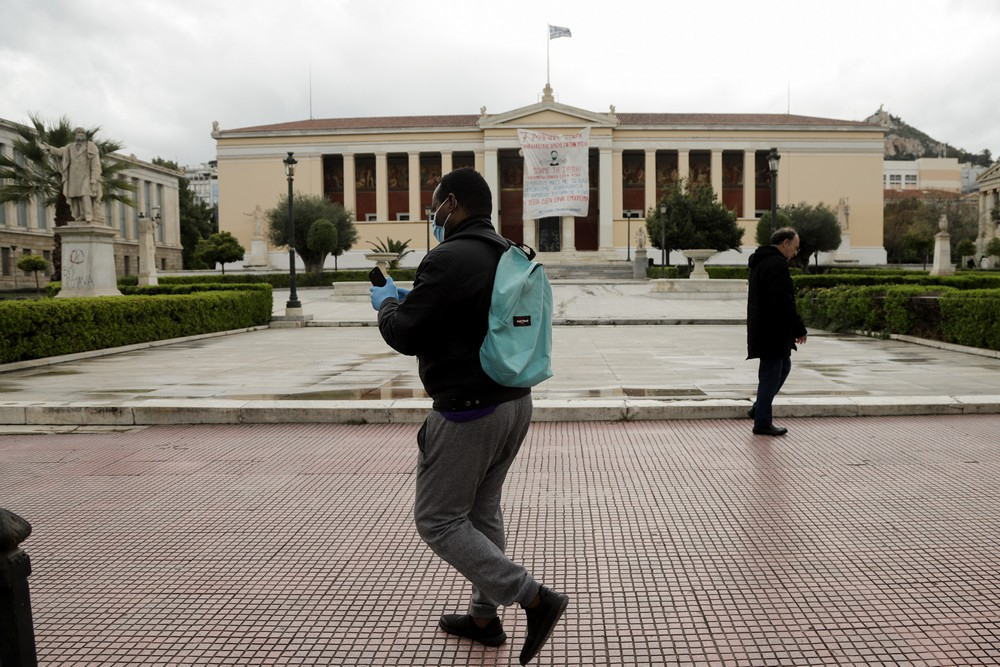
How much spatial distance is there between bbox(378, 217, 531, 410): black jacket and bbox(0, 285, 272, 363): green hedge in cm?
1082

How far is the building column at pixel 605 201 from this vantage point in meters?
61.4

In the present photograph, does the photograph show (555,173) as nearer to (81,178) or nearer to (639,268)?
(639,268)

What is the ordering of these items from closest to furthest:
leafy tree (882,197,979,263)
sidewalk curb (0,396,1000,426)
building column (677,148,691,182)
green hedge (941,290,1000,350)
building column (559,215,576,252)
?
sidewalk curb (0,396,1000,426)
green hedge (941,290,1000,350)
building column (559,215,576,252)
building column (677,148,691,182)
leafy tree (882,197,979,263)

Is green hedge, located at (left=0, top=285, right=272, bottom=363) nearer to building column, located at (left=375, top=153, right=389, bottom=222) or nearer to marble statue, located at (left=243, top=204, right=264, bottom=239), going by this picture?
marble statue, located at (left=243, top=204, right=264, bottom=239)

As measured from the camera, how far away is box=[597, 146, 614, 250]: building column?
61406 mm

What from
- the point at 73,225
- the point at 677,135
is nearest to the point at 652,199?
the point at 677,135

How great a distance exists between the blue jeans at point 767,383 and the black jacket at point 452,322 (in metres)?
4.36

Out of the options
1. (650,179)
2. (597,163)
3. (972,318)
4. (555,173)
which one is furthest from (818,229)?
(972,318)

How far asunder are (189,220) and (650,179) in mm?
46131

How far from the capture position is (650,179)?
205 ft

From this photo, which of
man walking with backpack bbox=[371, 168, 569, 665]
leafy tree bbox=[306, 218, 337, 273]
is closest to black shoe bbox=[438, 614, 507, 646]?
man walking with backpack bbox=[371, 168, 569, 665]

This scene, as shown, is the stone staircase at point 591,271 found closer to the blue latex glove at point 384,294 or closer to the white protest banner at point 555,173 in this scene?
the white protest banner at point 555,173

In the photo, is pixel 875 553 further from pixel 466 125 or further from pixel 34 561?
pixel 466 125

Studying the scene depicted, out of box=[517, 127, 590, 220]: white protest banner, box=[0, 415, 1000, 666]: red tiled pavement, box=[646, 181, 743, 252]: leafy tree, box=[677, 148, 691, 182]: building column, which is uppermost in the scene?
box=[677, 148, 691, 182]: building column
